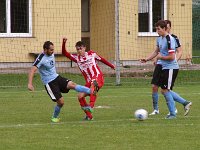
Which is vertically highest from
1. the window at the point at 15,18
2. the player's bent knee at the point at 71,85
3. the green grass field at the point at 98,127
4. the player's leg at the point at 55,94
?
the window at the point at 15,18

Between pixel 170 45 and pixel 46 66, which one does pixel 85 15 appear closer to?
pixel 46 66

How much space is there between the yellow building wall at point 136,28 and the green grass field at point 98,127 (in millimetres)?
11483

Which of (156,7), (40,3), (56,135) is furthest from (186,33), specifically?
(56,135)

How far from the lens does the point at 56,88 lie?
15062 mm

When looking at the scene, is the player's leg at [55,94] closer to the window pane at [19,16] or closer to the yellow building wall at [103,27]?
the yellow building wall at [103,27]

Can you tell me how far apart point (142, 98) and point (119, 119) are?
5398mm

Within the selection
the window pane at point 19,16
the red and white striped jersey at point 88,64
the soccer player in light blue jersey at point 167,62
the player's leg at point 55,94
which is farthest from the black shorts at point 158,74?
the window pane at point 19,16

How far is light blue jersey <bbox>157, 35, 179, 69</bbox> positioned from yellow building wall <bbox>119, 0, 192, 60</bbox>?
16309 mm

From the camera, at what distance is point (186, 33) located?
34.0 meters

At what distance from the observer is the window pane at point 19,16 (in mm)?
31344

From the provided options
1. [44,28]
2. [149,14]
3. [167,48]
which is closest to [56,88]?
[167,48]

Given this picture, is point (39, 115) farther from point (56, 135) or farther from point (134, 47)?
point (134, 47)

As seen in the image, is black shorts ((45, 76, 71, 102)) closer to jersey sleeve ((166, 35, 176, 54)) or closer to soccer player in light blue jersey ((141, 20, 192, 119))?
soccer player in light blue jersey ((141, 20, 192, 119))

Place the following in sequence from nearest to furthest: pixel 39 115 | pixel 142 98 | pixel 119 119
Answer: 1. pixel 119 119
2. pixel 39 115
3. pixel 142 98
